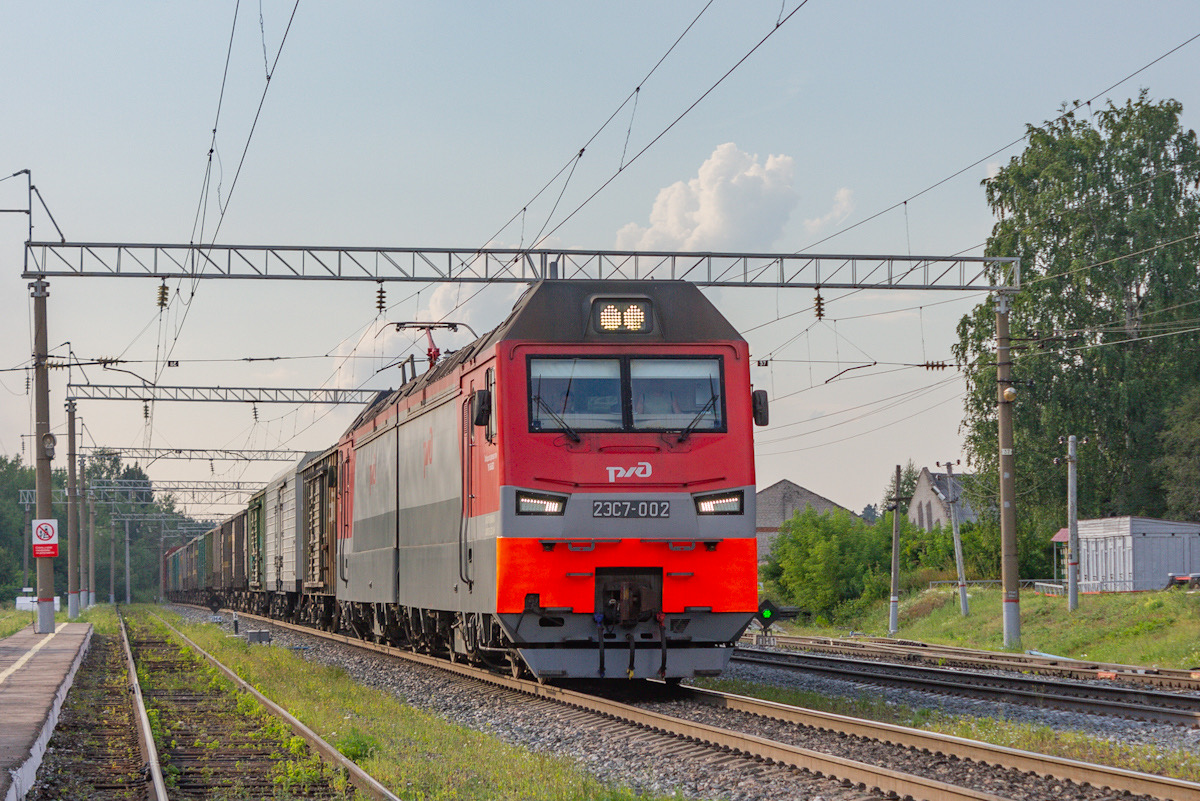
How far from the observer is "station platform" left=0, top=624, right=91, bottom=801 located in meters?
8.70

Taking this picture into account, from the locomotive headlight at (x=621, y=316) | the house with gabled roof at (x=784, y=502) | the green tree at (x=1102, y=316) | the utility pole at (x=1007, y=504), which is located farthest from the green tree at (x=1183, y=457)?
the house with gabled roof at (x=784, y=502)

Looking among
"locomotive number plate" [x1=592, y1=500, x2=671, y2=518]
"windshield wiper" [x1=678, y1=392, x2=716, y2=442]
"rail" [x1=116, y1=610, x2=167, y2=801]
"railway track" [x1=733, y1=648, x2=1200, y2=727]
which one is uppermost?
"windshield wiper" [x1=678, y1=392, x2=716, y2=442]

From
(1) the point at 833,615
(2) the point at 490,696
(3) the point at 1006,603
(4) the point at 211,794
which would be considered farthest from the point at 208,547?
(4) the point at 211,794

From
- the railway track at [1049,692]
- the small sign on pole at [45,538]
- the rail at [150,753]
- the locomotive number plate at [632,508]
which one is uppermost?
the locomotive number plate at [632,508]

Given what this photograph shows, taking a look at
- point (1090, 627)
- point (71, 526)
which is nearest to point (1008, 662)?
point (1090, 627)

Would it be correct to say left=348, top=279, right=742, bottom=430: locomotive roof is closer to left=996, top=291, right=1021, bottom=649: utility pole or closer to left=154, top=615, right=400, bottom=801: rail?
left=154, top=615, right=400, bottom=801: rail

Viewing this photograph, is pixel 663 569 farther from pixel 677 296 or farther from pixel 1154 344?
pixel 1154 344

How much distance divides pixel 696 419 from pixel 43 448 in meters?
20.4

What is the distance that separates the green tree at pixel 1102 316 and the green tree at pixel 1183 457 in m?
0.78

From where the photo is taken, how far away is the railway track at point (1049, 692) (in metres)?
11.5

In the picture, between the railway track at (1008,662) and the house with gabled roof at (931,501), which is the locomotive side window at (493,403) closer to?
the railway track at (1008,662)

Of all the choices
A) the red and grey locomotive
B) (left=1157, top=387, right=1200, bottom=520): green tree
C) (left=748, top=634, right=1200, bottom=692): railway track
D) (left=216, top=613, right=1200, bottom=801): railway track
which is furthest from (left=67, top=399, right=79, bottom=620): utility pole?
(left=1157, top=387, right=1200, bottom=520): green tree

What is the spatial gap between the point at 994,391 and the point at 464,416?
105ft

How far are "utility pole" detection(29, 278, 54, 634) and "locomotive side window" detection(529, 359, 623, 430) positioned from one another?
18873 mm
